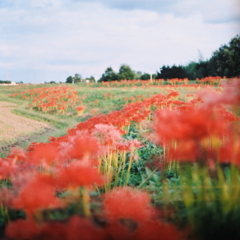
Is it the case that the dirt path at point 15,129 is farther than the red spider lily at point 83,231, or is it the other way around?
the dirt path at point 15,129

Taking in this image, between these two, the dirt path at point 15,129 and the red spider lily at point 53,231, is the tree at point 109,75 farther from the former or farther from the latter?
the red spider lily at point 53,231

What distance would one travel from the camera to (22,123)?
1266 centimetres

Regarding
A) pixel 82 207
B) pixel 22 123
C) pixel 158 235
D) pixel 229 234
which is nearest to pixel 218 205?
pixel 229 234

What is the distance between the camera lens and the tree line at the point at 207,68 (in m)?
24.3

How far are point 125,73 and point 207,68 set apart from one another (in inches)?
403

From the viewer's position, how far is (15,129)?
11.1m

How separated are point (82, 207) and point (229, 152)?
0.85m

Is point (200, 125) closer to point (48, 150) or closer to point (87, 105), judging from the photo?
point (48, 150)

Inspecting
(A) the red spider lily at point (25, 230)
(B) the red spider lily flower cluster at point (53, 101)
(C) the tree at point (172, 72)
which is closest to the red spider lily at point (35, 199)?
(A) the red spider lily at point (25, 230)

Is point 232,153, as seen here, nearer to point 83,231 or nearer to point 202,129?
point 202,129

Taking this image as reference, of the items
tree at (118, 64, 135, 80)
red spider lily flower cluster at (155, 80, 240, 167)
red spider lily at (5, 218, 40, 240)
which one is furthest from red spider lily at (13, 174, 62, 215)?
tree at (118, 64, 135, 80)

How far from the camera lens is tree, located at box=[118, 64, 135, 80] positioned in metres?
33.9

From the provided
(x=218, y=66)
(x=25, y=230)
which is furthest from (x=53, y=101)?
(x=218, y=66)

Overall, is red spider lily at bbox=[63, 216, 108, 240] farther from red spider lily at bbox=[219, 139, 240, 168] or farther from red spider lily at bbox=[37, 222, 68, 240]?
red spider lily at bbox=[219, 139, 240, 168]
